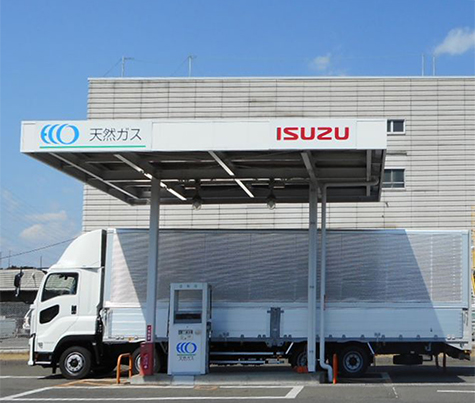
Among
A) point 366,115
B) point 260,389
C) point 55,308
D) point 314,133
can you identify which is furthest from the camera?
point 366,115

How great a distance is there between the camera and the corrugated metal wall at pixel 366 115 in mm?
31938

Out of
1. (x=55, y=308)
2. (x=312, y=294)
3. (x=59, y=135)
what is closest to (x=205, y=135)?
(x=59, y=135)

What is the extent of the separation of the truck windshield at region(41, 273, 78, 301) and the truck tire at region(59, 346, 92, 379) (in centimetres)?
143

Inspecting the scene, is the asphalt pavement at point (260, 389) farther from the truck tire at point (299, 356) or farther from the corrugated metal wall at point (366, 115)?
the corrugated metal wall at point (366, 115)

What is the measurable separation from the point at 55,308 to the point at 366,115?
57.6 feet

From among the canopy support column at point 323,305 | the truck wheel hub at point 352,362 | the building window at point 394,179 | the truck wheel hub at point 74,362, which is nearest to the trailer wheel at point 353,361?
the truck wheel hub at point 352,362

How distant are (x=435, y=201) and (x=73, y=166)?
62.0 feet

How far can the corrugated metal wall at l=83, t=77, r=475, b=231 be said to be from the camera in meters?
31.9

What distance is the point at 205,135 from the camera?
15.2m

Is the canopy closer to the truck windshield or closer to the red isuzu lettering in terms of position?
the red isuzu lettering

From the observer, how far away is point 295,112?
1271 inches

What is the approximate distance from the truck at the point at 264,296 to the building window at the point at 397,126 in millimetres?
14526

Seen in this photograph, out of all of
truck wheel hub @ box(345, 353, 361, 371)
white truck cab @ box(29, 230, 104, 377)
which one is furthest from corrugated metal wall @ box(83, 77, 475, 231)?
truck wheel hub @ box(345, 353, 361, 371)

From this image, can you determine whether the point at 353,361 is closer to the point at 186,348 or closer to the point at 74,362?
the point at 186,348
